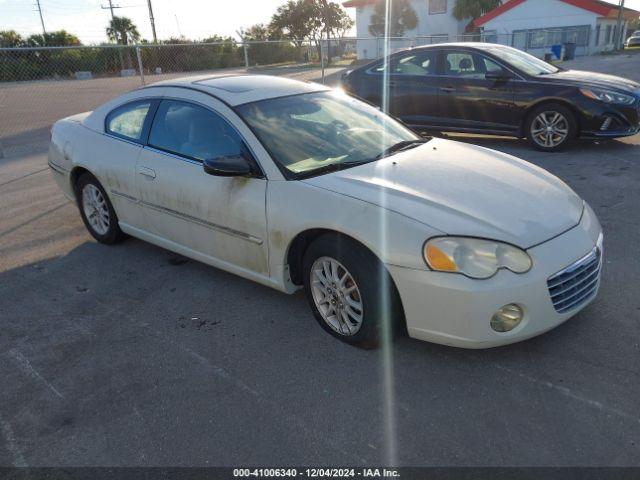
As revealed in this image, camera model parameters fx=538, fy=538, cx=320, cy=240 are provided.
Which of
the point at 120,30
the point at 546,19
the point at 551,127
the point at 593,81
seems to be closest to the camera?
the point at 593,81

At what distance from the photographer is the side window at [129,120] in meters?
4.45

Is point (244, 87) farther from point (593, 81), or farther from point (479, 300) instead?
point (593, 81)

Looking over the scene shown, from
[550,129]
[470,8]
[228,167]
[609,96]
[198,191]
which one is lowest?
[550,129]

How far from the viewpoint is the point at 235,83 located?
425 centimetres

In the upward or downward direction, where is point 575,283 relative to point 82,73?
downward

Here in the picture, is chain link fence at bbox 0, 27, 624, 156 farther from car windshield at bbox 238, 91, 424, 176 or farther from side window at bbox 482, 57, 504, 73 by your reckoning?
car windshield at bbox 238, 91, 424, 176

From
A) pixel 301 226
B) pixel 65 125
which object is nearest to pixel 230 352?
pixel 301 226

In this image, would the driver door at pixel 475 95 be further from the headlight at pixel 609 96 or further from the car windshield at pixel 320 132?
the car windshield at pixel 320 132

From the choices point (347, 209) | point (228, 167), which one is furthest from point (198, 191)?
point (347, 209)

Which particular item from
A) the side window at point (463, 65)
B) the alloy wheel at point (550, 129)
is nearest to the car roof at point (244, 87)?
the side window at point (463, 65)

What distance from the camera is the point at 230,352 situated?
3301mm

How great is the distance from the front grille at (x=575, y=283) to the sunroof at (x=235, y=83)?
2580 mm

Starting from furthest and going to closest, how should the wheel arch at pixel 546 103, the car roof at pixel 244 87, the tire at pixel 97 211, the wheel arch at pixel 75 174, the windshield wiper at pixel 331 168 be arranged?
the wheel arch at pixel 546 103, the wheel arch at pixel 75 174, the tire at pixel 97 211, the car roof at pixel 244 87, the windshield wiper at pixel 331 168

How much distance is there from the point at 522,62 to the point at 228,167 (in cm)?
638
